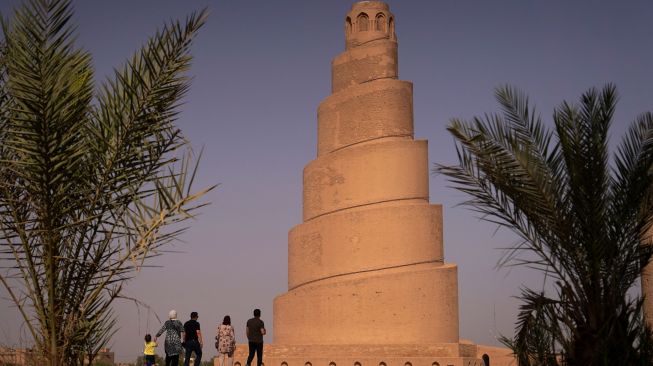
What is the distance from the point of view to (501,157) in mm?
9250

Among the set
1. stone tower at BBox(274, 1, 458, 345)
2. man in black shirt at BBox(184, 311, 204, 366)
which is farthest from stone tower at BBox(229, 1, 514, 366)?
man in black shirt at BBox(184, 311, 204, 366)

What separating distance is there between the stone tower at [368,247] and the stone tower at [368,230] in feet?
0.08

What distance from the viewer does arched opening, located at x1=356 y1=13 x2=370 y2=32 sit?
71.1 feet

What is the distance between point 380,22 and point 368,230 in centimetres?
575

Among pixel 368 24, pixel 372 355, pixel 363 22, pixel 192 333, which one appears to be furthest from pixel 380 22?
pixel 192 333

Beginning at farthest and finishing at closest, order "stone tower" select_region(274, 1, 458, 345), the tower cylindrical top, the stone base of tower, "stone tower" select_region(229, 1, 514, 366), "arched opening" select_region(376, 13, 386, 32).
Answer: "arched opening" select_region(376, 13, 386, 32) → the tower cylindrical top → "stone tower" select_region(274, 1, 458, 345) → "stone tower" select_region(229, 1, 514, 366) → the stone base of tower

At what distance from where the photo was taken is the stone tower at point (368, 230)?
19.0 m

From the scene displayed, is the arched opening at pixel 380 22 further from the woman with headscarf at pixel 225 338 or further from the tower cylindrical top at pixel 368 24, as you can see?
the woman with headscarf at pixel 225 338

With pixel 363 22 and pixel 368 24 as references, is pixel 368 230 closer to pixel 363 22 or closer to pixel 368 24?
pixel 368 24

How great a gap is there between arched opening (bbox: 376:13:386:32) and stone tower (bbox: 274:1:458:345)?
0.60 ft

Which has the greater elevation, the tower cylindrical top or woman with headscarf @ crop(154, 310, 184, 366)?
the tower cylindrical top

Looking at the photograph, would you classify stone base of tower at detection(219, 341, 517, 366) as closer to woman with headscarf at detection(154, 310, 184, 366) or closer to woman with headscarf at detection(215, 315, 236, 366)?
woman with headscarf at detection(215, 315, 236, 366)

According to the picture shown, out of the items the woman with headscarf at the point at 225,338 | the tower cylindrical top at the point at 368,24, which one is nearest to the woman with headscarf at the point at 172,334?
the woman with headscarf at the point at 225,338

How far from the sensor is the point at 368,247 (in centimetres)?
1945
